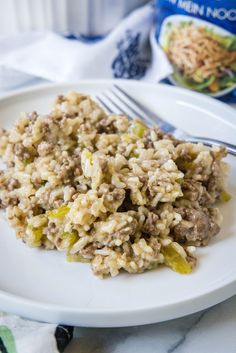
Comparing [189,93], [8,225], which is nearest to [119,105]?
Answer: [189,93]

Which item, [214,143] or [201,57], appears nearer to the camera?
[214,143]

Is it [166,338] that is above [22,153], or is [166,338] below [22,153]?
below

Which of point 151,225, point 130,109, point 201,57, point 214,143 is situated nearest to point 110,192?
point 151,225

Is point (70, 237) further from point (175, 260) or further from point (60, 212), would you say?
point (175, 260)

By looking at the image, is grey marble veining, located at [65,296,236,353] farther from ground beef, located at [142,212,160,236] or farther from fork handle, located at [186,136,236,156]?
fork handle, located at [186,136,236,156]

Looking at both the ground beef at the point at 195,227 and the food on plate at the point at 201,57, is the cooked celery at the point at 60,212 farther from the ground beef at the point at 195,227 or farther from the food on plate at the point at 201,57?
the food on plate at the point at 201,57

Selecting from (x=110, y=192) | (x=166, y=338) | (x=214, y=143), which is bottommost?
(x=166, y=338)
